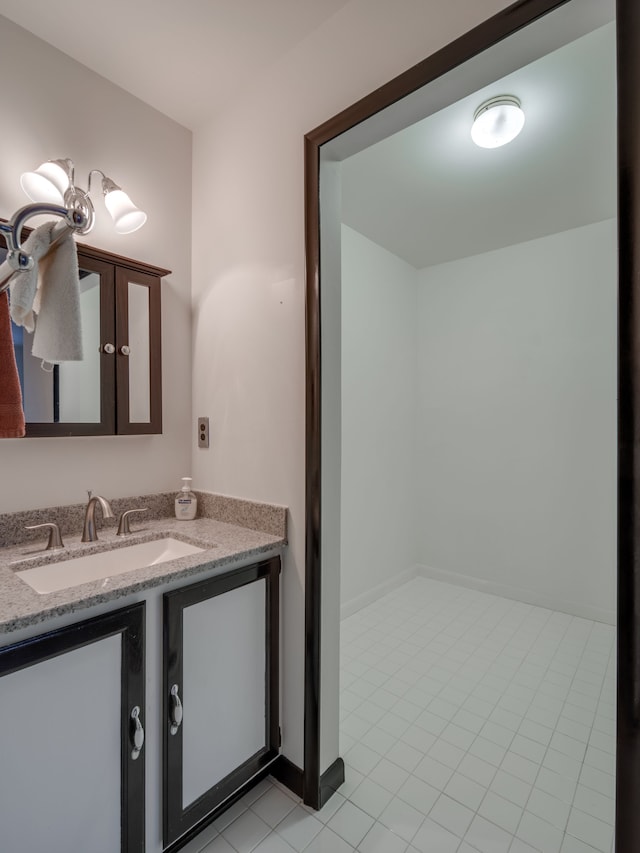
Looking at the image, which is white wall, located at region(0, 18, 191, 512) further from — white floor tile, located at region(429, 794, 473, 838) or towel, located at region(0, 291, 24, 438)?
white floor tile, located at region(429, 794, 473, 838)

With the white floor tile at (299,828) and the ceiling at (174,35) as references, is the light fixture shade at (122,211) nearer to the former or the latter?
the ceiling at (174,35)

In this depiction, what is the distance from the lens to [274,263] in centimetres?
153

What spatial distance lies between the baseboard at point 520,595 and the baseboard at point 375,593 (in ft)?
0.55

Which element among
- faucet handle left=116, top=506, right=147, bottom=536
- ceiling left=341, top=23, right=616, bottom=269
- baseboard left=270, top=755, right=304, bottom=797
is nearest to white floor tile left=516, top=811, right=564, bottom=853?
baseboard left=270, top=755, right=304, bottom=797

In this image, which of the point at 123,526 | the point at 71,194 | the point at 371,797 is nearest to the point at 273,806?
the point at 371,797

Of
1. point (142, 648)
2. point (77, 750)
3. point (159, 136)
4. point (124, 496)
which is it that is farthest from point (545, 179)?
point (77, 750)

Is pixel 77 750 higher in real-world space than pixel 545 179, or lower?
lower

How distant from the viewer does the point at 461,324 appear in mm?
3213

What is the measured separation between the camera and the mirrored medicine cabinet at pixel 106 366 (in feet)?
4.58

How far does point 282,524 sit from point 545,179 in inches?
85.0

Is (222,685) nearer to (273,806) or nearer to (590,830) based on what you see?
(273,806)

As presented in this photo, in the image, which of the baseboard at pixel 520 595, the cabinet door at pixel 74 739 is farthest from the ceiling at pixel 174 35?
the baseboard at pixel 520 595

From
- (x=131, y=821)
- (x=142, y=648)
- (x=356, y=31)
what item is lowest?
(x=131, y=821)

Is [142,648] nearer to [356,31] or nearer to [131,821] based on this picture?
[131,821]
